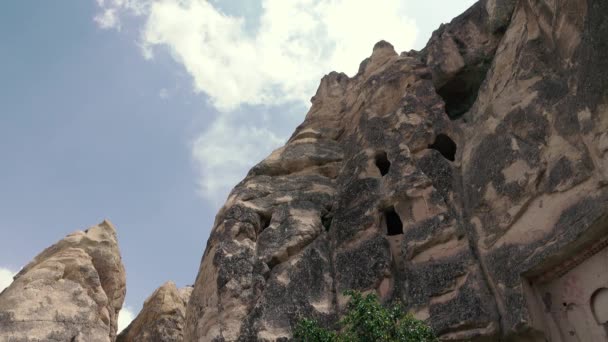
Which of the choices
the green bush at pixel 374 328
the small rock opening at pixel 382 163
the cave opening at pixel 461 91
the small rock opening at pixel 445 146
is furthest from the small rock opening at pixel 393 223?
the green bush at pixel 374 328

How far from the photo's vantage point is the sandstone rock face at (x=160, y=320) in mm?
20781

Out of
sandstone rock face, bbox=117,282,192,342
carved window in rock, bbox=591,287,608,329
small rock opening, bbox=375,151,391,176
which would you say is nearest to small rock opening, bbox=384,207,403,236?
small rock opening, bbox=375,151,391,176

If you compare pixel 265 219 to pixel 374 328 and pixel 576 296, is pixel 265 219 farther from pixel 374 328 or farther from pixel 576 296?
pixel 576 296

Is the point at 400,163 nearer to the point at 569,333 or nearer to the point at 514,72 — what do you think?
the point at 514,72

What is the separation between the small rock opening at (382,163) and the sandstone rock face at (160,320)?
35.3 feet

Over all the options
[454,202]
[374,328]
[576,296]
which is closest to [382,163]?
[454,202]

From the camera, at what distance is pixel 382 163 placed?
1549cm

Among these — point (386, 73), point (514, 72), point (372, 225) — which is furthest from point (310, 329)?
point (386, 73)

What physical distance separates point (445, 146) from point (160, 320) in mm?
12817

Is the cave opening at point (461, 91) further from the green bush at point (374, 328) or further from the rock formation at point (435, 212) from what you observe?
the green bush at point (374, 328)

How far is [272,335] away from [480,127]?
21.8ft

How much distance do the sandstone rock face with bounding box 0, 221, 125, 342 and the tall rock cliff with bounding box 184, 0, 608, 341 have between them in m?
5.37

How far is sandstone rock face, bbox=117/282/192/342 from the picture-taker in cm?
2078

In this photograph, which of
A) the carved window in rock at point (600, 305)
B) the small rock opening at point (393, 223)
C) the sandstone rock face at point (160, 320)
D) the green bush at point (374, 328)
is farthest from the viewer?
the sandstone rock face at point (160, 320)
